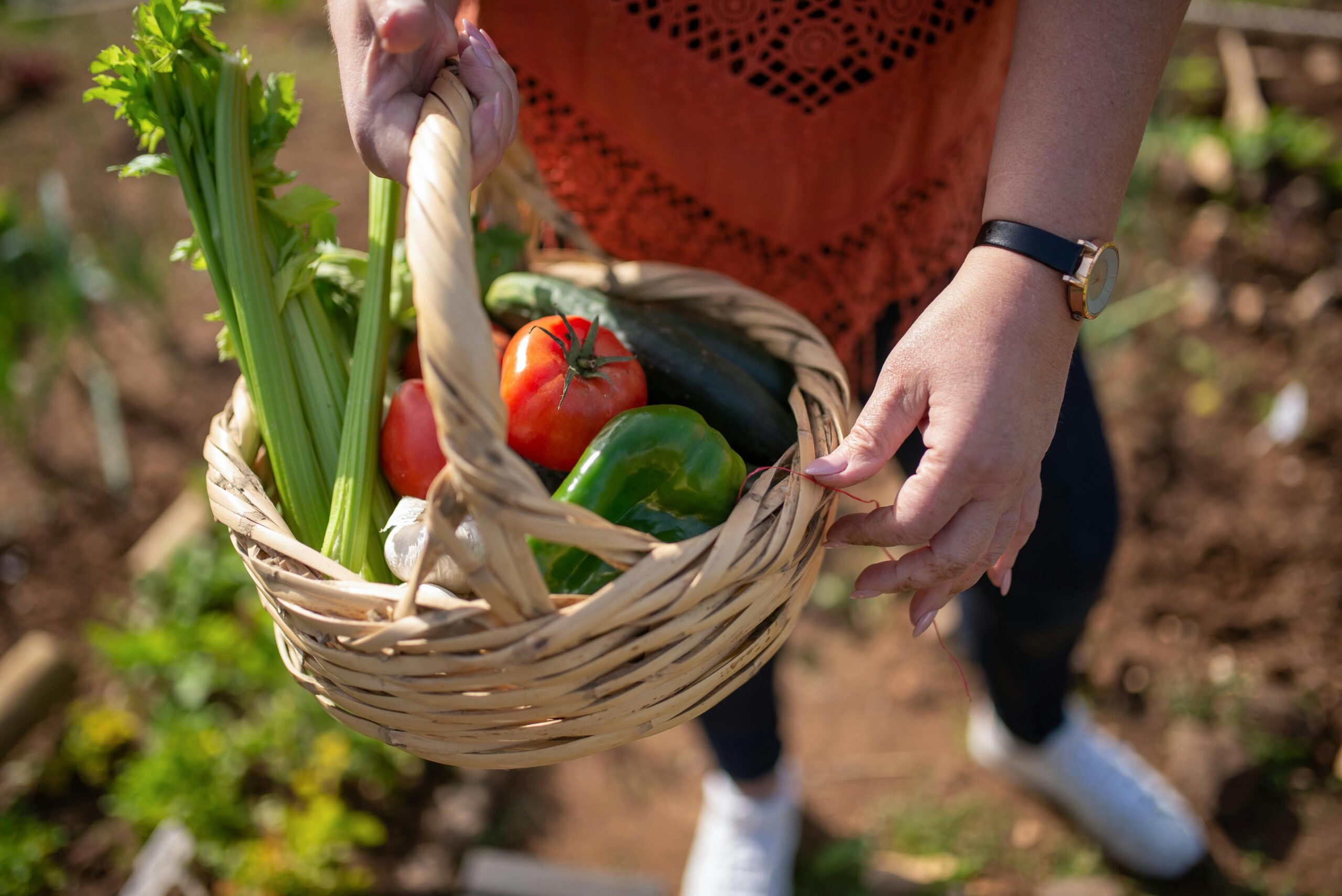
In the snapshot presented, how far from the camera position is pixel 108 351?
11.0 feet

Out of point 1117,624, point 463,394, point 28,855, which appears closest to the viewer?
point 463,394

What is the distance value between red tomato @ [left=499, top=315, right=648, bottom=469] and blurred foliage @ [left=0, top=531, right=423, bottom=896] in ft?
4.02

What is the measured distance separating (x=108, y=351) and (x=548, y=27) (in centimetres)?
290

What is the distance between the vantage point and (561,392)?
49.5 inches

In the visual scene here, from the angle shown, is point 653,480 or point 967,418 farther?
point 653,480

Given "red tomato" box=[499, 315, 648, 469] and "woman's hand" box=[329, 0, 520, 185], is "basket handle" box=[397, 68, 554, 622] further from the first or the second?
"red tomato" box=[499, 315, 648, 469]

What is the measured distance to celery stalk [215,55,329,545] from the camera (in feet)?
4.11

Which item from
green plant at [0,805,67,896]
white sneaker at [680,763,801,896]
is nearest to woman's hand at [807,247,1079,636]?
white sneaker at [680,763,801,896]

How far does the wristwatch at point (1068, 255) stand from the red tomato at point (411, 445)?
79 centimetres

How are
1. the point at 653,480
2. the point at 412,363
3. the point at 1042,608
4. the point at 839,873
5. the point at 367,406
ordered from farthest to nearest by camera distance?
the point at 839,873
the point at 1042,608
the point at 412,363
the point at 367,406
the point at 653,480

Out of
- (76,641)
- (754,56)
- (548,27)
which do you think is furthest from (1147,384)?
(76,641)

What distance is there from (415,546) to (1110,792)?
180cm

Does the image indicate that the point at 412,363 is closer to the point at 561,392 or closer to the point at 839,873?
the point at 561,392

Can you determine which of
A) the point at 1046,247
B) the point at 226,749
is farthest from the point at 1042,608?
the point at 226,749
